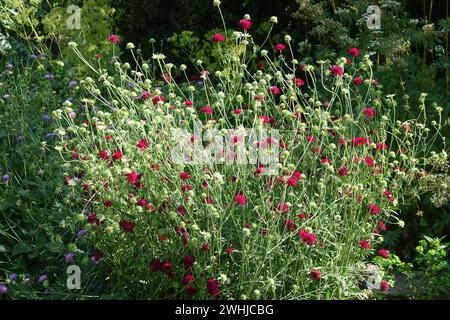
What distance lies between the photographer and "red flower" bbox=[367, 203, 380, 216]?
3.99m

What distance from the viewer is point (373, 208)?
4.00m

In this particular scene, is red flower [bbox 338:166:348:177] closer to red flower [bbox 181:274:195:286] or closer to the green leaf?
red flower [bbox 181:274:195:286]

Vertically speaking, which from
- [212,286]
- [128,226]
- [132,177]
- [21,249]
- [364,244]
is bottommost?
[21,249]

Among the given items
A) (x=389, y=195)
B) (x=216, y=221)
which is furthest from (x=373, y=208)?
(x=216, y=221)

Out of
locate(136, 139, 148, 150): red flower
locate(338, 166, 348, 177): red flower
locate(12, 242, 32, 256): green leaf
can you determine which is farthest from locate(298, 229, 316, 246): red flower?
locate(12, 242, 32, 256): green leaf

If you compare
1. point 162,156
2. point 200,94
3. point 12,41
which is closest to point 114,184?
point 162,156

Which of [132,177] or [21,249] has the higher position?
[132,177]

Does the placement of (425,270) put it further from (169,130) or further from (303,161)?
(169,130)

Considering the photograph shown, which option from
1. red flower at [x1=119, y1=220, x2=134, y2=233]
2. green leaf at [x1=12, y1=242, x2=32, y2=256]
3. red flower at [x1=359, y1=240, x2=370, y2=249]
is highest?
red flower at [x1=119, y1=220, x2=134, y2=233]

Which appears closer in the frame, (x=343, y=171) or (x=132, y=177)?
(x=132, y=177)

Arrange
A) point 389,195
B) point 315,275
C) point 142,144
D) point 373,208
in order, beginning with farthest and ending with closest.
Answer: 1. point 389,195
2. point 373,208
3. point 142,144
4. point 315,275

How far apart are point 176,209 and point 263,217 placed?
0.42 m

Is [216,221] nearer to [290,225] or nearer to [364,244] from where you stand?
[290,225]

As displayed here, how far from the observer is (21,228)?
15.0 feet
